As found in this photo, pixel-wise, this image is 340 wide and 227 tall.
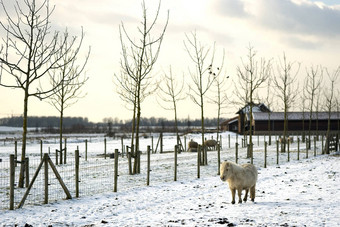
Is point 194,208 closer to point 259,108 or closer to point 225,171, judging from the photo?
point 225,171

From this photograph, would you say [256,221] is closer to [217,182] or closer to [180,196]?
[180,196]

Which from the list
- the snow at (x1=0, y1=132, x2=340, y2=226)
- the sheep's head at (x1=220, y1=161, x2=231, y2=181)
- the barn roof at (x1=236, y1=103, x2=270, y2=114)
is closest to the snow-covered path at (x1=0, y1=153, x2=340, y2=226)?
the snow at (x1=0, y1=132, x2=340, y2=226)

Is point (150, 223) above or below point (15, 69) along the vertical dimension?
below

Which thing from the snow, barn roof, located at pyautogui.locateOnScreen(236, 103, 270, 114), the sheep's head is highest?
barn roof, located at pyautogui.locateOnScreen(236, 103, 270, 114)

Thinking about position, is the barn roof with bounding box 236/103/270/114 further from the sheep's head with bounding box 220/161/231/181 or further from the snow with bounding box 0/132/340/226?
the sheep's head with bounding box 220/161/231/181

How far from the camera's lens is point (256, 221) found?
281 inches

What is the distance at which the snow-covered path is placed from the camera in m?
7.36

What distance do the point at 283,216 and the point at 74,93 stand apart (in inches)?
681

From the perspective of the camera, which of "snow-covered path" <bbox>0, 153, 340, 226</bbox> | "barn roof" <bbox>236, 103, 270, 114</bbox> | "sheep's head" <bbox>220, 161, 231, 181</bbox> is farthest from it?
"barn roof" <bbox>236, 103, 270, 114</bbox>

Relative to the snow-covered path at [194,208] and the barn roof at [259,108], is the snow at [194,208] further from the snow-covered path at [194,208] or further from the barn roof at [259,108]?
the barn roof at [259,108]

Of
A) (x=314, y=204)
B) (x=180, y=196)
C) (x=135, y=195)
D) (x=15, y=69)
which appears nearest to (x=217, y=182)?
(x=180, y=196)

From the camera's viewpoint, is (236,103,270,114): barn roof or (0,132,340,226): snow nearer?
(0,132,340,226): snow

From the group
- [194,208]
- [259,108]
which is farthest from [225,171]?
[259,108]

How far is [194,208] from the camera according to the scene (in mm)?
8641
